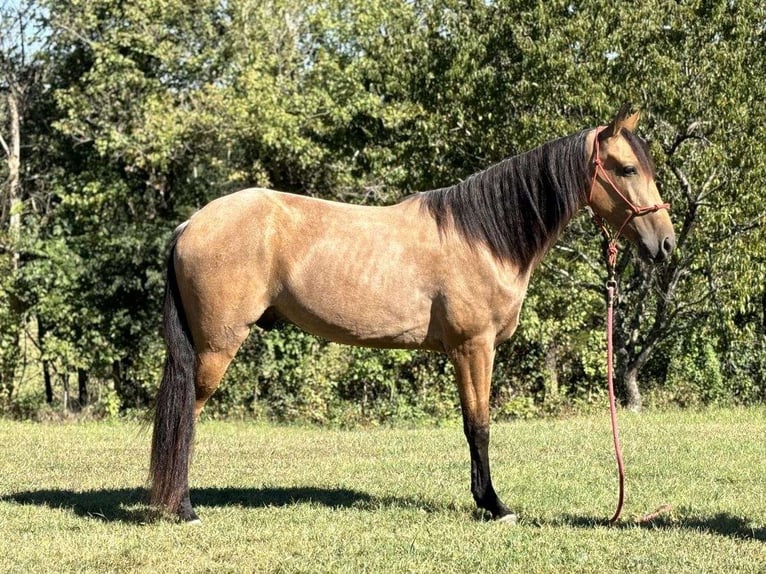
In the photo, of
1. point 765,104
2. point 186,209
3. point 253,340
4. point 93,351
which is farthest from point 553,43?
point 93,351

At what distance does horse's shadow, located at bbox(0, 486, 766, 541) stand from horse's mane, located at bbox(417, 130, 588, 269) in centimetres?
176

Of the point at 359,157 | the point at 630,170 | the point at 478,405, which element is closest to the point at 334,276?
the point at 478,405

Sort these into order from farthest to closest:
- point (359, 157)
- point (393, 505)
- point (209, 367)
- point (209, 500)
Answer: point (359, 157), point (209, 500), point (393, 505), point (209, 367)

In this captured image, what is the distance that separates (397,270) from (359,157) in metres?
11.0

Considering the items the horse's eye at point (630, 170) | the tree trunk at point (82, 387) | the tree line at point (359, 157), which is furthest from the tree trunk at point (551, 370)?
the horse's eye at point (630, 170)

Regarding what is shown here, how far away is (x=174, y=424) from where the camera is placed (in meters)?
5.46

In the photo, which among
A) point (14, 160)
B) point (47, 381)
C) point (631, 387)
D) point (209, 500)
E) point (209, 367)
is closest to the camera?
point (209, 367)

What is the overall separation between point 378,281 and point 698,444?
4.71 metres

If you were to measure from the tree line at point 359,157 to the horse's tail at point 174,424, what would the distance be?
7365mm

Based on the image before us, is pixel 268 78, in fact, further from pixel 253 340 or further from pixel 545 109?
pixel 545 109

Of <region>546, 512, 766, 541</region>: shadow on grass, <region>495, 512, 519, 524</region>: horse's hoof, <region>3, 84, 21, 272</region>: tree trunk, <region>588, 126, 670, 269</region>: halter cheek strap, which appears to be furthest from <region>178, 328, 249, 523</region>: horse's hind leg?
<region>3, 84, 21, 272</region>: tree trunk

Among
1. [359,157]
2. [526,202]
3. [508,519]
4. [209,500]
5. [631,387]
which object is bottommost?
[209,500]

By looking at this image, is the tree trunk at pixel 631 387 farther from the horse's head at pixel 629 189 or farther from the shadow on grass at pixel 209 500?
the horse's head at pixel 629 189

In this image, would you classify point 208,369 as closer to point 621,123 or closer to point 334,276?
point 334,276
